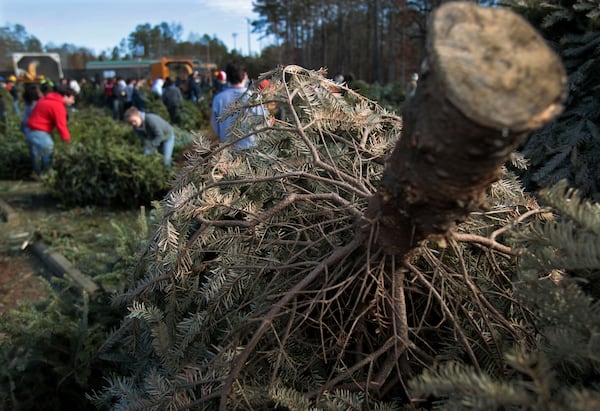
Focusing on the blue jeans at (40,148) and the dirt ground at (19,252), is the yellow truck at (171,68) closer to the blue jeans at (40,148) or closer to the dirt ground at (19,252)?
the blue jeans at (40,148)

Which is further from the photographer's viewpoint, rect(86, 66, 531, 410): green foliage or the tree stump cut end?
rect(86, 66, 531, 410): green foliage

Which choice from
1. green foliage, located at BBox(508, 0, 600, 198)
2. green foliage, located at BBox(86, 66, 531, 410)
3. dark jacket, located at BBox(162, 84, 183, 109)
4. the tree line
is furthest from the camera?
the tree line

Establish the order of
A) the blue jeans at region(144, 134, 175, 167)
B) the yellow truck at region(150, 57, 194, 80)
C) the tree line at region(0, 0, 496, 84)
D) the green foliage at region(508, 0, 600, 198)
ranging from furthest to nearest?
the yellow truck at region(150, 57, 194, 80)
the tree line at region(0, 0, 496, 84)
the blue jeans at region(144, 134, 175, 167)
the green foliage at region(508, 0, 600, 198)

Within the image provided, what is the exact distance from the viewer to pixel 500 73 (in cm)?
79

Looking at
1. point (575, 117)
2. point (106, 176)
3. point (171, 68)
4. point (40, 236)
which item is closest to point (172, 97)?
point (106, 176)

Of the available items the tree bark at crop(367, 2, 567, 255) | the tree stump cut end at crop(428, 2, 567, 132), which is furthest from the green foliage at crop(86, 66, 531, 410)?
the tree stump cut end at crop(428, 2, 567, 132)

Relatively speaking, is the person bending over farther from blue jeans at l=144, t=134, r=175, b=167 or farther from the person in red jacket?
the person in red jacket

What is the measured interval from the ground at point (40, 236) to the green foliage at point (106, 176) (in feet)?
0.67

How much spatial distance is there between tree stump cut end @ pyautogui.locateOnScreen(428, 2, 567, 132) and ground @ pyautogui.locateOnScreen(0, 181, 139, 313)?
10.8 ft

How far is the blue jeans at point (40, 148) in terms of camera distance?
7.64 m

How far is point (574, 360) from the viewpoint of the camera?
3.51ft

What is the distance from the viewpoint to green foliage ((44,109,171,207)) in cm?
643

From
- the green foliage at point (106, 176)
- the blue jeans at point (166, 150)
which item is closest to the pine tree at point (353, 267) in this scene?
Answer: the green foliage at point (106, 176)

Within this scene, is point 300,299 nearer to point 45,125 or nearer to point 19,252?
point 19,252
